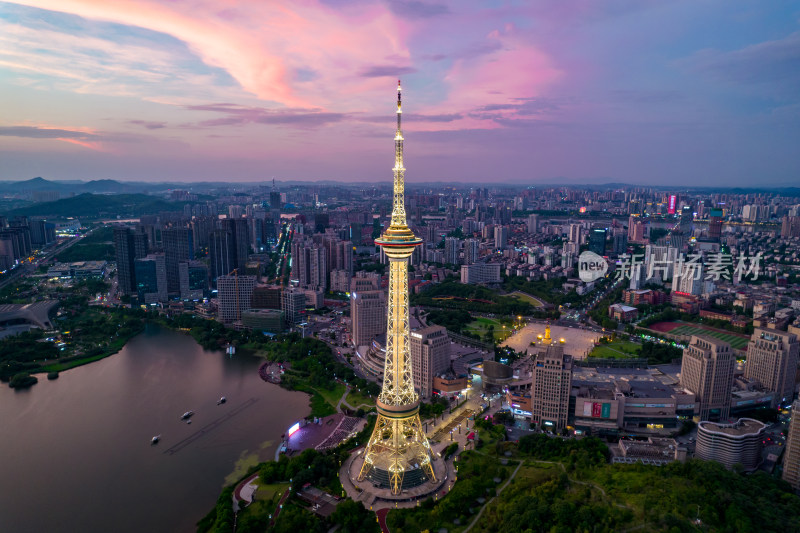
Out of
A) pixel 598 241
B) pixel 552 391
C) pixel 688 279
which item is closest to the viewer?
pixel 552 391

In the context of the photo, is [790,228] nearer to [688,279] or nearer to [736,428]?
[688,279]

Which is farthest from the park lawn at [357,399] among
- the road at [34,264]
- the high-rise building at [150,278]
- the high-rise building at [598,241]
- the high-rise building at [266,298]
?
the high-rise building at [598,241]

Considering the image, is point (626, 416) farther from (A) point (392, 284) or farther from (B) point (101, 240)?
(B) point (101, 240)

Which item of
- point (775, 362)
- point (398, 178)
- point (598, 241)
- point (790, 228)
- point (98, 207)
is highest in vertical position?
point (398, 178)

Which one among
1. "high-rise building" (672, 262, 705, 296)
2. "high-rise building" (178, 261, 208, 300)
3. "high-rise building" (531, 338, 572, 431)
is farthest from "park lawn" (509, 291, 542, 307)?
"high-rise building" (178, 261, 208, 300)

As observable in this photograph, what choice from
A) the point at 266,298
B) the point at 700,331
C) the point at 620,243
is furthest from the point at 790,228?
the point at 266,298

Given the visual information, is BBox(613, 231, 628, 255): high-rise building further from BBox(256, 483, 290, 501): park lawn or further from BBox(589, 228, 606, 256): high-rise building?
BBox(256, 483, 290, 501): park lawn
